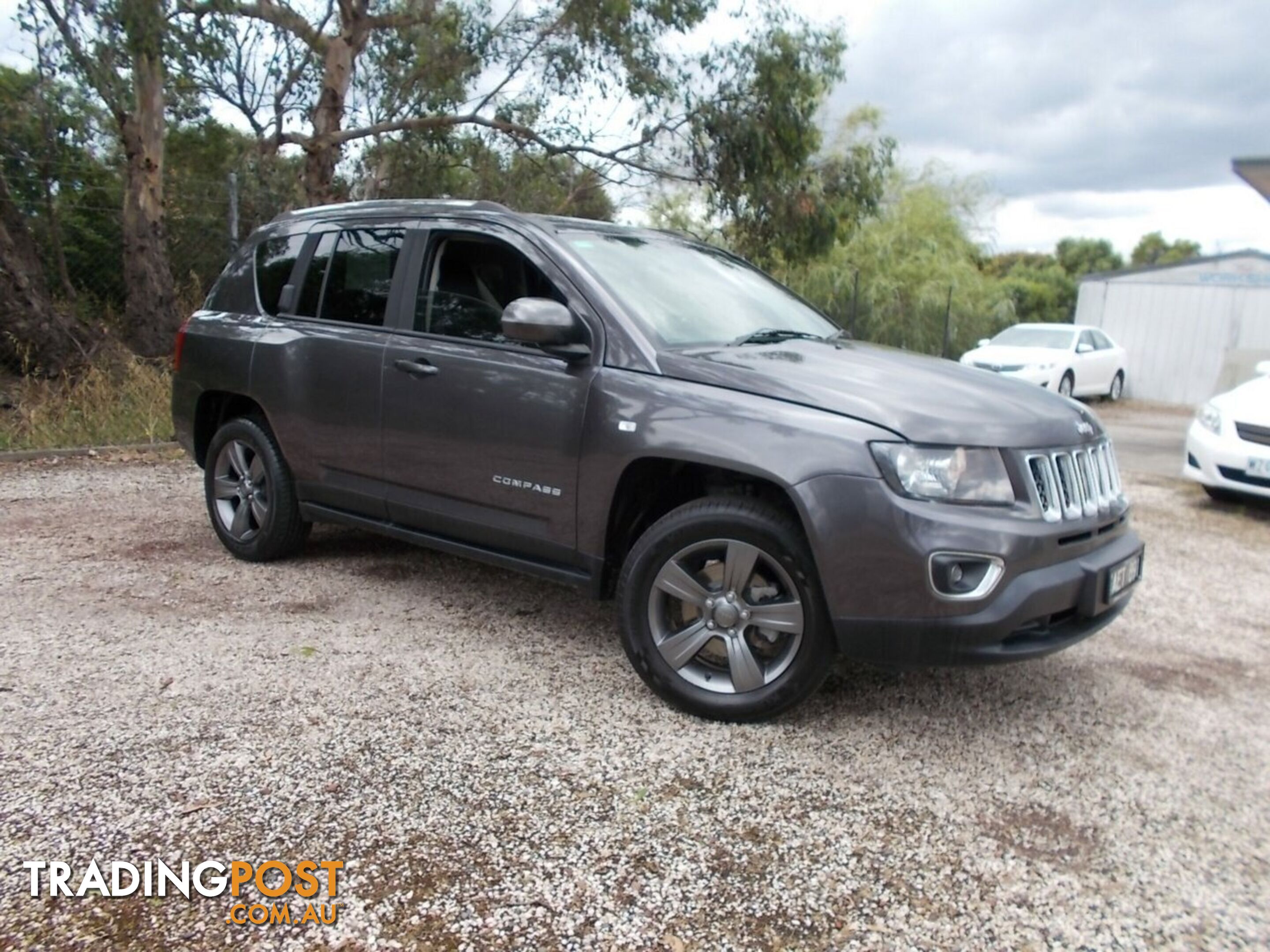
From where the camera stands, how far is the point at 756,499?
3.26 m

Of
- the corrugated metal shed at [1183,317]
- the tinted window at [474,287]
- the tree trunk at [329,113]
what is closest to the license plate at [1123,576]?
the tinted window at [474,287]

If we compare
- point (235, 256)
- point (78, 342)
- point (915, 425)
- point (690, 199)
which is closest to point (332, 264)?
point (235, 256)

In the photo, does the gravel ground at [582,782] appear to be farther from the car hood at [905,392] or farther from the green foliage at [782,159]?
the green foliage at [782,159]

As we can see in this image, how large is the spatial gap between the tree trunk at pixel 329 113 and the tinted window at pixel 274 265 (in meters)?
7.50

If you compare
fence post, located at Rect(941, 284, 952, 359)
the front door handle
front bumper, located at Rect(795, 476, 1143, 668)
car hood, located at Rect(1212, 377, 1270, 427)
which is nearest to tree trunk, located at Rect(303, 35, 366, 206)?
the front door handle

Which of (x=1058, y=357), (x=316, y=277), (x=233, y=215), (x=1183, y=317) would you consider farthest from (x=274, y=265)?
(x=1183, y=317)

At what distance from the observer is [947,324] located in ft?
54.9

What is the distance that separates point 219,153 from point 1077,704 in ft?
51.7

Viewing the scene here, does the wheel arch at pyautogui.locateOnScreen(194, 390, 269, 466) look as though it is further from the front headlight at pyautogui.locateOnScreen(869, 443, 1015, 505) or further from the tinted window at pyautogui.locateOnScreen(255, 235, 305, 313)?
the front headlight at pyautogui.locateOnScreen(869, 443, 1015, 505)

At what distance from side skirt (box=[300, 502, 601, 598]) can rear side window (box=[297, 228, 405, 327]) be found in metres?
0.91

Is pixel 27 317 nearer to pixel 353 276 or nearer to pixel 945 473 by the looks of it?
pixel 353 276

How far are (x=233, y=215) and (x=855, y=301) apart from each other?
30.2ft

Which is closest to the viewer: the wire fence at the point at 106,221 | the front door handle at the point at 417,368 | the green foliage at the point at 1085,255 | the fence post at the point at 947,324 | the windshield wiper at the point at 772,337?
the windshield wiper at the point at 772,337

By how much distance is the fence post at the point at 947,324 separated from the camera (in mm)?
16859
